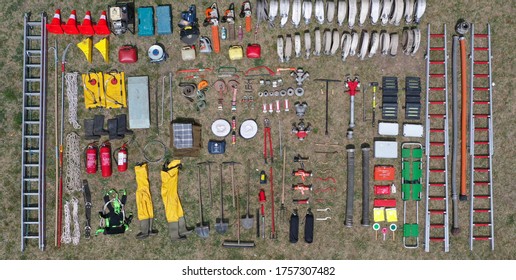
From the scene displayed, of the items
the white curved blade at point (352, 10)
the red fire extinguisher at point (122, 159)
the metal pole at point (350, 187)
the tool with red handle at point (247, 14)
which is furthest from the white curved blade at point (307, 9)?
the red fire extinguisher at point (122, 159)

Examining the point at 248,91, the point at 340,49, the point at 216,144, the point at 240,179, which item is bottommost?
the point at 240,179

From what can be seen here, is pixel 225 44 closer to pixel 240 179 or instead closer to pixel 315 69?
pixel 315 69

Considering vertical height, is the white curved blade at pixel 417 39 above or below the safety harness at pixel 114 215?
above

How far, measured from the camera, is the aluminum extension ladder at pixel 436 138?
12203 mm

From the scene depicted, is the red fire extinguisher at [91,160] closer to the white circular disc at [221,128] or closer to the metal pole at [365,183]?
the white circular disc at [221,128]

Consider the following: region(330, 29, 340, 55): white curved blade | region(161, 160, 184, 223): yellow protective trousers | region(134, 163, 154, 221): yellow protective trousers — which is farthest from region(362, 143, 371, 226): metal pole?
Result: region(134, 163, 154, 221): yellow protective trousers

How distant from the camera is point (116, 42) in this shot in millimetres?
12531

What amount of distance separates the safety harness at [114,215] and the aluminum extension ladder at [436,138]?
30.7 ft

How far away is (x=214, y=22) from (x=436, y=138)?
779 centimetres

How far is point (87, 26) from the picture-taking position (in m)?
12.1

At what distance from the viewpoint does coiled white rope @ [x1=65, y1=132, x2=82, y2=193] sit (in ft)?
40.5

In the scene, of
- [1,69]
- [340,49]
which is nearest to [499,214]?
[340,49]

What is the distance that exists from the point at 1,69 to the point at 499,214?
53.4 ft

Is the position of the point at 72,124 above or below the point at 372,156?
above
